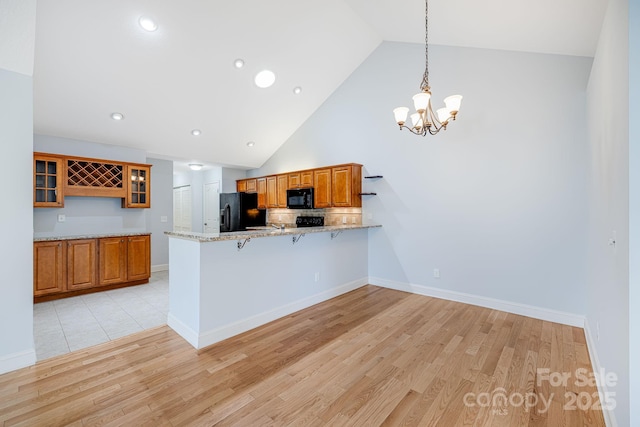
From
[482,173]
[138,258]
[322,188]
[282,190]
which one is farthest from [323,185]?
[138,258]

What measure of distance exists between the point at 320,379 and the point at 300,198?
12.5ft

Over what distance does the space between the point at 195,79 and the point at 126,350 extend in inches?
138

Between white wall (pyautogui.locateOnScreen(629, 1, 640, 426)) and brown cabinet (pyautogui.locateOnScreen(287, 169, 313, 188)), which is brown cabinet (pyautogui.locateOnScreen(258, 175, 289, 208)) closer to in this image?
brown cabinet (pyautogui.locateOnScreen(287, 169, 313, 188))

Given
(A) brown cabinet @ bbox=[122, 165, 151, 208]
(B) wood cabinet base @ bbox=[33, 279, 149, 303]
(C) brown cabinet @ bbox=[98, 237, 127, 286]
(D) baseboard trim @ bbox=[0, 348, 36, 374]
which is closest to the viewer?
(D) baseboard trim @ bbox=[0, 348, 36, 374]

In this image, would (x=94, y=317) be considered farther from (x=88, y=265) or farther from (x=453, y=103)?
(x=453, y=103)

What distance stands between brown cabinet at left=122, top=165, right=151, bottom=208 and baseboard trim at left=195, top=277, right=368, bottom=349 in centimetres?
352

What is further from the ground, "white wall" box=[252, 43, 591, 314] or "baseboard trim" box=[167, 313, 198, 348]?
"white wall" box=[252, 43, 591, 314]

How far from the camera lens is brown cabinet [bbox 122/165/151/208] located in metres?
5.08

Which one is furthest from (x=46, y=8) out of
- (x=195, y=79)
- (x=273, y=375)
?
(x=273, y=375)

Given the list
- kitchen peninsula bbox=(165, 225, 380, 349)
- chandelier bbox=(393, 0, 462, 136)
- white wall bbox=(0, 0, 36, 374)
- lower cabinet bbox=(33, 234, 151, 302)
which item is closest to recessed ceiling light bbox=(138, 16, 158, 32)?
white wall bbox=(0, 0, 36, 374)

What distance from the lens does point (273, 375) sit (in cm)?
228

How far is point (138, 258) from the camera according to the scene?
5.03 m

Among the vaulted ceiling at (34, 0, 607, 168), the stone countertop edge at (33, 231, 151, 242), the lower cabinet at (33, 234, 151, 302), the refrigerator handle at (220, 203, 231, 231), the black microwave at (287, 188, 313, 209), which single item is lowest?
the lower cabinet at (33, 234, 151, 302)

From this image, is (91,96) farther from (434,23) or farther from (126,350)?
(434,23)
